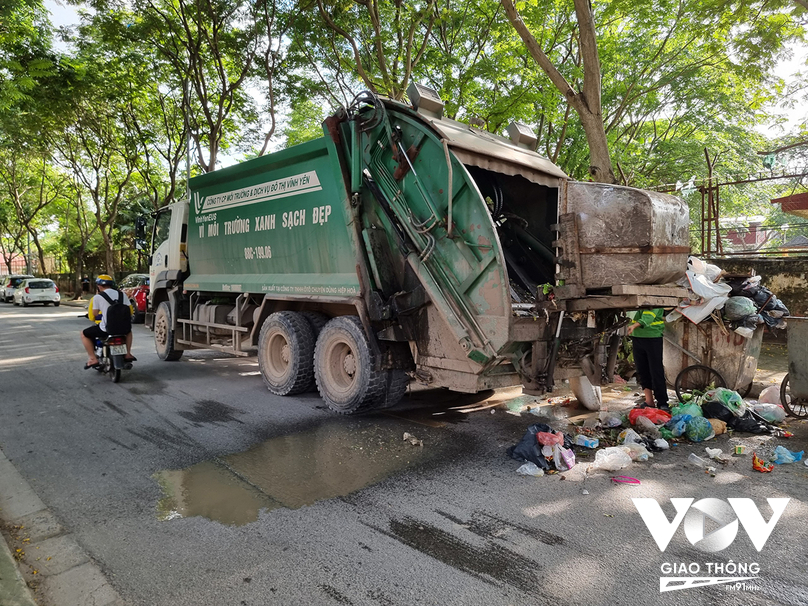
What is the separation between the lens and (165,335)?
8.97m

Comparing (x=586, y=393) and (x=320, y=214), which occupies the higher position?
(x=320, y=214)

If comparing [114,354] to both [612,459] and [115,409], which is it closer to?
[115,409]

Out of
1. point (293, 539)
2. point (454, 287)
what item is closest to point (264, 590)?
point (293, 539)

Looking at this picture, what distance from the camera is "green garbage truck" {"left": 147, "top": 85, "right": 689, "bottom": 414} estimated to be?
4.30 m

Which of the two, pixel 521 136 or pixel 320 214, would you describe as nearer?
pixel 320 214

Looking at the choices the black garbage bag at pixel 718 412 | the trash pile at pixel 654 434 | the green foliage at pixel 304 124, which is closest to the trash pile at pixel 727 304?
the trash pile at pixel 654 434

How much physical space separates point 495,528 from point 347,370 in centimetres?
293

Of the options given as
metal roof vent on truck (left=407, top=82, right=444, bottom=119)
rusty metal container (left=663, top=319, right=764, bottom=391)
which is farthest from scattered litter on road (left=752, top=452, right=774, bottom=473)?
metal roof vent on truck (left=407, top=82, right=444, bottom=119)

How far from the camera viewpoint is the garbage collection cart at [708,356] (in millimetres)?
6070

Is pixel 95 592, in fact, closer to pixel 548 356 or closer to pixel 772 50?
pixel 548 356

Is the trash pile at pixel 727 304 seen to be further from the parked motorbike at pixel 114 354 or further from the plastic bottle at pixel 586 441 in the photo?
the parked motorbike at pixel 114 354

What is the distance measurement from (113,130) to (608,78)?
17547 millimetres

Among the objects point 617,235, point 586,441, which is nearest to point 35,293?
point 586,441

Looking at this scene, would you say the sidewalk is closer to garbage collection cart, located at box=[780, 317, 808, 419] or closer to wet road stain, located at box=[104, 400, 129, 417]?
wet road stain, located at box=[104, 400, 129, 417]
